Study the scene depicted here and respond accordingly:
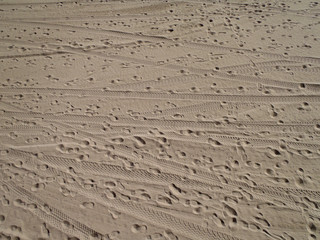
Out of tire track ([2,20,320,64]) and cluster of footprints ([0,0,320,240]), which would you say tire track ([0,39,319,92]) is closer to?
cluster of footprints ([0,0,320,240])

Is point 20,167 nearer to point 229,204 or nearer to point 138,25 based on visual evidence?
point 229,204

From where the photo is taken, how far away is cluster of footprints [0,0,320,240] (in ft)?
10.4

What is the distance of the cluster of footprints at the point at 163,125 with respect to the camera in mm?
3174

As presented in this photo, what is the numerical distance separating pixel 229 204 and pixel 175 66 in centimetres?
253

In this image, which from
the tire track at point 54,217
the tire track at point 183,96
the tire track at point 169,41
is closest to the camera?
the tire track at point 54,217

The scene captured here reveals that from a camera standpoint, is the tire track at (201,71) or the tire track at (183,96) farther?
the tire track at (201,71)

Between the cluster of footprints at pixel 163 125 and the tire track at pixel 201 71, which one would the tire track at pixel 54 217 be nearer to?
the cluster of footprints at pixel 163 125

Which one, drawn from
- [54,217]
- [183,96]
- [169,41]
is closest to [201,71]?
[183,96]

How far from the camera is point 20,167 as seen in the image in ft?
12.0

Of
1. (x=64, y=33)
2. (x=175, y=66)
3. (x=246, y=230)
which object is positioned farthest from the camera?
(x=64, y=33)

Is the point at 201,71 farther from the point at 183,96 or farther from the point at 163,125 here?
the point at 163,125

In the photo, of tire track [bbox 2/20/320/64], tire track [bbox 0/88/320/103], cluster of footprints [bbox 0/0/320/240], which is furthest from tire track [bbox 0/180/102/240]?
tire track [bbox 2/20/320/64]

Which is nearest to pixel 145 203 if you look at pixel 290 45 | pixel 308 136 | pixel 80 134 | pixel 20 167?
pixel 80 134

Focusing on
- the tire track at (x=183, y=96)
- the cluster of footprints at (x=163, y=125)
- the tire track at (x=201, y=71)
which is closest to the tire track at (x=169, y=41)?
the cluster of footprints at (x=163, y=125)
